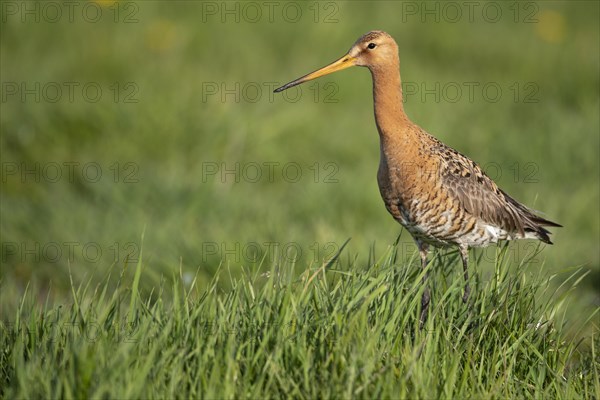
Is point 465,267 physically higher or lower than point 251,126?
lower

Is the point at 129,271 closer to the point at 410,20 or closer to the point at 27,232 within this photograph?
the point at 27,232

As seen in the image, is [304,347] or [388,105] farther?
[388,105]

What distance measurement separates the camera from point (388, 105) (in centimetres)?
530

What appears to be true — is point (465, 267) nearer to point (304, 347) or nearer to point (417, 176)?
point (417, 176)

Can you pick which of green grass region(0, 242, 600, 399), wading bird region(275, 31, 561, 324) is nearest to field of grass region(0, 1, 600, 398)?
green grass region(0, 242, 600, 399)

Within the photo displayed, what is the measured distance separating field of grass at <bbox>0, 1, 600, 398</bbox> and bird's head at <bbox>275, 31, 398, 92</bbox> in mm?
1022

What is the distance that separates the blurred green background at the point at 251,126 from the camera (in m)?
7.27

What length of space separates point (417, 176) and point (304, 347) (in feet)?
5.54

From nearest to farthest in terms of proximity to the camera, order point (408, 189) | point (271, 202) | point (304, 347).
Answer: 1. point (304, 347)
2. point (408, 189)
3. point (271, 202)

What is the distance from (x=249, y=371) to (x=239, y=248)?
2995 mm

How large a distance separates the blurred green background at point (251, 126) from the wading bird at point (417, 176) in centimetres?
82

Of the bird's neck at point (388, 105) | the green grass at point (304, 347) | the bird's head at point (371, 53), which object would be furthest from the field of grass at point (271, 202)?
the bird's head at point (371, 53)

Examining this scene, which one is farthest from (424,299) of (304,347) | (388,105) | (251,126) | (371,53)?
(251,126)

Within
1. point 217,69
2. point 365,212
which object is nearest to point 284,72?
point 217,69
